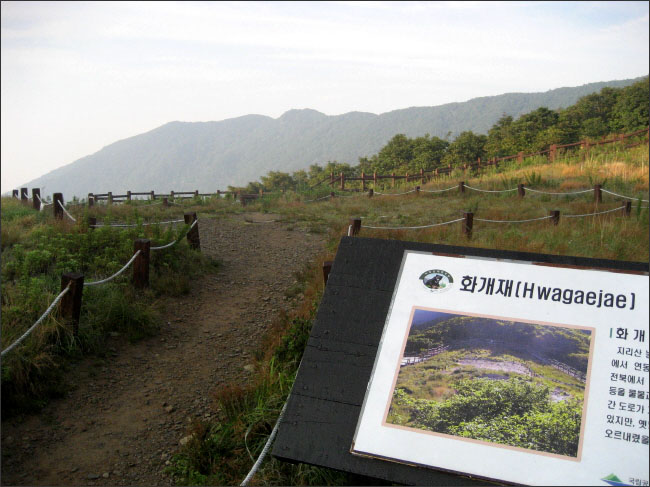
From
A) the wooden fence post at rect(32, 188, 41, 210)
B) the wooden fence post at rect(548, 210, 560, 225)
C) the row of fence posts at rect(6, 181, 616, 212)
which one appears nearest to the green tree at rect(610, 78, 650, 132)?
the row of fence posts at rect(6, 181, 616, 212)

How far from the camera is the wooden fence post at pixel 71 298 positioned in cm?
405

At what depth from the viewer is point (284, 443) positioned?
6.71ft

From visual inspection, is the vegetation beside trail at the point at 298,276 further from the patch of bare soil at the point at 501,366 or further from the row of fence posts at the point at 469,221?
the row of fence posts at the point at 469,221

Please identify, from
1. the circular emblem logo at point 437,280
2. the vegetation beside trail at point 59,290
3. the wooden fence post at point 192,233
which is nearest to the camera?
the circular emblem logo at point 437,280

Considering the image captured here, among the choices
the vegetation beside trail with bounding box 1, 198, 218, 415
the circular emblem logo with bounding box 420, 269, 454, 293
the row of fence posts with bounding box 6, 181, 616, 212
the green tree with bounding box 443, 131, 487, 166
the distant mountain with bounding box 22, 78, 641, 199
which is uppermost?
the distant mountain with bounding box 22, 78, 641, 199

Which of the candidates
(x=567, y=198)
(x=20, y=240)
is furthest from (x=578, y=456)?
(x=567, y=198)

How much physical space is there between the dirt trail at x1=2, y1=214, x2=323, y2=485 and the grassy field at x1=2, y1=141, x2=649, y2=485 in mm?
214

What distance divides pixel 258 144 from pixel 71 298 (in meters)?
21.5

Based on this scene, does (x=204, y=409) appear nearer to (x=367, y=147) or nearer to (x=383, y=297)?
(x=383, y=297)

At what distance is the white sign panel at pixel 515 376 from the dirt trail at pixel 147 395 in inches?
67.6

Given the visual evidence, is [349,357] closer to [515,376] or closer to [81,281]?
[515,376]

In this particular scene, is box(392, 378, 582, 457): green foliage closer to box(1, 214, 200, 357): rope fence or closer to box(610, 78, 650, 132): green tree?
box(1, 214, 200, 357): rope fence

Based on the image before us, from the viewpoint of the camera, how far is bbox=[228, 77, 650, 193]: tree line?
997 cm

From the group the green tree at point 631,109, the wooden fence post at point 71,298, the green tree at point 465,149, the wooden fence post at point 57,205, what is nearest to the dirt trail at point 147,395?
the wooden fence post at point 71,298
